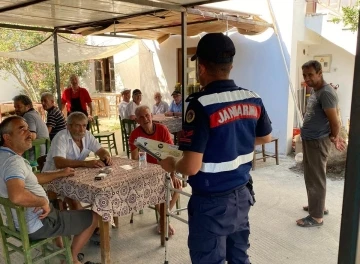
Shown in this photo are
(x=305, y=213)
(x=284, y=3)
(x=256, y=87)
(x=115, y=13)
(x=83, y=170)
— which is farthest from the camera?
(x=256, y=87)

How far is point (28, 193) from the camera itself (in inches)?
78.8

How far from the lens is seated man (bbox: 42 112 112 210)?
110 inches

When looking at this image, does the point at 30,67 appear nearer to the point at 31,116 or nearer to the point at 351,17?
the point at 31,116

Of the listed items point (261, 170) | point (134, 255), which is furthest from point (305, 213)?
point (134, 255)

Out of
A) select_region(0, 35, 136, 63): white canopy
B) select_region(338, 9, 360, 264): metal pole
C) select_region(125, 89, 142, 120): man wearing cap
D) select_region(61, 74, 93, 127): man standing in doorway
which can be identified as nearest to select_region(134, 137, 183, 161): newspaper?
select_region(338, 9, 360, 264): metal pole

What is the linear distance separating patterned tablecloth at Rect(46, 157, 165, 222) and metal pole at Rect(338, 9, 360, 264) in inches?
63.3

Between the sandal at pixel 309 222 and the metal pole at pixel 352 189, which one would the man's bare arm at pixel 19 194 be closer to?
the metal pole at pixel 352 189

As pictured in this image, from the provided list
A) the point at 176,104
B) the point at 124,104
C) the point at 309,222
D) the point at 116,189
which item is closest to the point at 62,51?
the point at 124,104

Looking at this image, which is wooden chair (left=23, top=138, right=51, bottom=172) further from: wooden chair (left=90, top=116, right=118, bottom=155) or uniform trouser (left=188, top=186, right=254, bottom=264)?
uniform trouser (left=188, top=186, right=254, bottom=264)

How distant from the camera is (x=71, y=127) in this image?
289cm

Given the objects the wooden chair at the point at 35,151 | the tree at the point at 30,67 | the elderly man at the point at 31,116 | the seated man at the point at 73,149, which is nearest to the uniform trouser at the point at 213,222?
the seated man at the point at 73,149

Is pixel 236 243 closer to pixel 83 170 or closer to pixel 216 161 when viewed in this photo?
pixel 216 161

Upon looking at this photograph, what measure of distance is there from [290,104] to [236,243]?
470 cm

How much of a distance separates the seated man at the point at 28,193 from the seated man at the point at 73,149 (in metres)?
0.54
